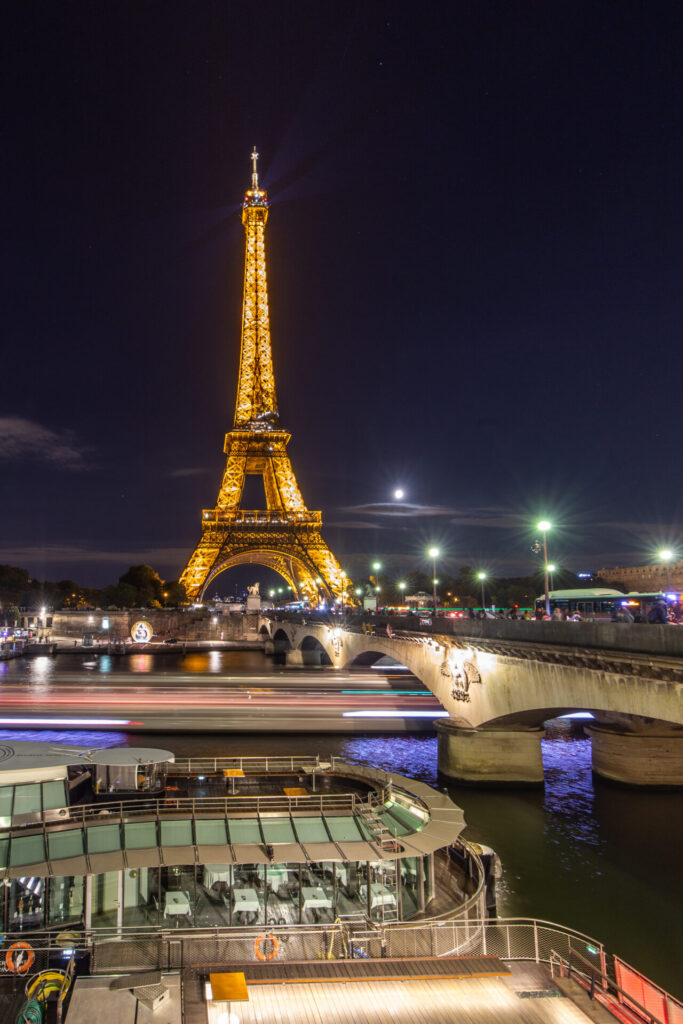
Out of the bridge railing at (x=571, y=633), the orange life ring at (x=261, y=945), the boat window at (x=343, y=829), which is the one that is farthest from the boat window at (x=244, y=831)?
the bridge railing at (x=571, y=633)

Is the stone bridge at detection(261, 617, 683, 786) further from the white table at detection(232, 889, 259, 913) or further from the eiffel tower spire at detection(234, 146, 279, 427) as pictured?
the eiffel tower spire at detection(234, 146, 279, 427)

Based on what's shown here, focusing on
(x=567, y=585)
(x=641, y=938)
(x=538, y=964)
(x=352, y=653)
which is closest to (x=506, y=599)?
(x=567, y=585)

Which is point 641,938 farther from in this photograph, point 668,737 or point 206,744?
point 206,744

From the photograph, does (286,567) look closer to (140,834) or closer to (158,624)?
(158,624)

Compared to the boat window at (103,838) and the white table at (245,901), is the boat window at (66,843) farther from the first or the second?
the white table at (245,901)

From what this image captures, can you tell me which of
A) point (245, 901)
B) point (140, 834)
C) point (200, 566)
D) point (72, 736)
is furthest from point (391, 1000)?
point (200, 566)

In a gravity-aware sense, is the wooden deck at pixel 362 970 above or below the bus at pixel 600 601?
below

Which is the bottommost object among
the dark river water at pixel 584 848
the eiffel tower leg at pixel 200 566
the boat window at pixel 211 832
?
the dark river water at pixel 584 848
